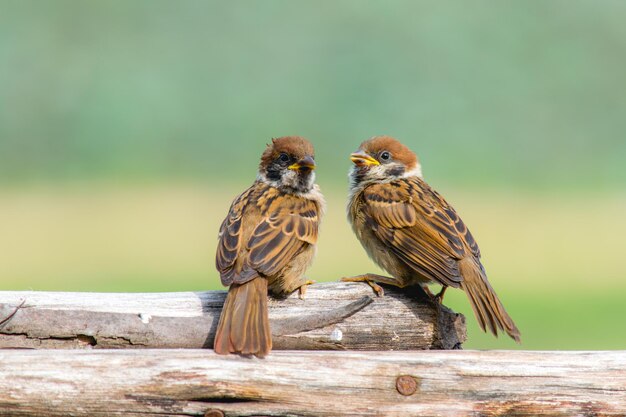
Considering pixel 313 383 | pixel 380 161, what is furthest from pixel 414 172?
pixel 313 383

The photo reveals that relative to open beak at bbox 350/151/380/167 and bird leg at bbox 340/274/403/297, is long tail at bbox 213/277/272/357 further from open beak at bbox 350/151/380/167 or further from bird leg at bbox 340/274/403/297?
open beak at bbox 350/151/380/167

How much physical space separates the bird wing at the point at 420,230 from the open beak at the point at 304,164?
0.38 meters

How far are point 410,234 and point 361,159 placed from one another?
69 cm

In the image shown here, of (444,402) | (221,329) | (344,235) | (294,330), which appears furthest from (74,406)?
(344,235)

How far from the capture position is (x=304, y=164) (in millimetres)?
4996

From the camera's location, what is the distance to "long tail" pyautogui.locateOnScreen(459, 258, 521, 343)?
445cm

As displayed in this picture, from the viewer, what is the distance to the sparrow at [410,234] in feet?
15.1

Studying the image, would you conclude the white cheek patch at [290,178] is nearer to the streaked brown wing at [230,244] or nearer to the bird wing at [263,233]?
the bird wing at [263,233]

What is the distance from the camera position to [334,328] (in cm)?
416

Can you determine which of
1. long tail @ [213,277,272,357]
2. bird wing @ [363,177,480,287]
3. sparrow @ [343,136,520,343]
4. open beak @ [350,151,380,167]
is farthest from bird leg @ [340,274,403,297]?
open beak @ [350,151,380,167]

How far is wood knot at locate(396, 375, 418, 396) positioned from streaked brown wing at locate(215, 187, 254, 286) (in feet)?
2.95

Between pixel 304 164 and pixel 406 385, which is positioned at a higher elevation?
pixel 304 164

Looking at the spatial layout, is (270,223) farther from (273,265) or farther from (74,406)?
(74,406)

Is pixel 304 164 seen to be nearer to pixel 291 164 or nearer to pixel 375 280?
pixel 291 164
